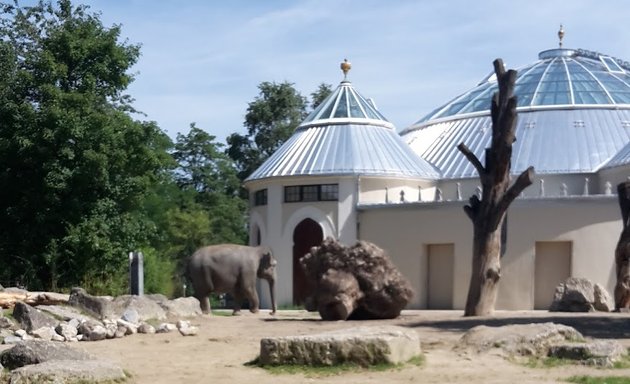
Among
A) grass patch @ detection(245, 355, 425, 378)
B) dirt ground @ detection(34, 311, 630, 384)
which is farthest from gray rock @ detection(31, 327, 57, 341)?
grass patch @ detection(245, 355, 425, 378)

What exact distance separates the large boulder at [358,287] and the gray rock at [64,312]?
15.0 ft

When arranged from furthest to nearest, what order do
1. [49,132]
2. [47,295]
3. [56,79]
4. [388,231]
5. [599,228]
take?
[388,231]
[599,228]
[56,79]
[49,132]
[47,295]

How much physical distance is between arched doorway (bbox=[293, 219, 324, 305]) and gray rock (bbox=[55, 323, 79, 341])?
21.7 metres

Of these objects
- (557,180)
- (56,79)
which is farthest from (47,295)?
(557,180)

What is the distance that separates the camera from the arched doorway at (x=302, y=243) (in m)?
37.6

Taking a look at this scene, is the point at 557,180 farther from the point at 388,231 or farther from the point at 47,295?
the point at 47,295

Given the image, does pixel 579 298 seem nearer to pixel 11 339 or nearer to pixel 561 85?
pixel 11 339

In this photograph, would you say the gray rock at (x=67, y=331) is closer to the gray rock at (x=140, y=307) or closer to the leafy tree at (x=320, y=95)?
the gray rock at (x=140, y=307)

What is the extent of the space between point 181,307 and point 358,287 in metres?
3.27

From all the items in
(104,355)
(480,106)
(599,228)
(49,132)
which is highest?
(480,106)

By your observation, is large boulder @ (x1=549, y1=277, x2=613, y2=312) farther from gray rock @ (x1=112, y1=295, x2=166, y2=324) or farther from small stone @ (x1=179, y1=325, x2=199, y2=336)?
small stone @ (x1=179, y1=325, x2=199, y2=336)

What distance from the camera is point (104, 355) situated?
14.0 meters

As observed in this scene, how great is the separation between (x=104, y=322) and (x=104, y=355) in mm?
2828

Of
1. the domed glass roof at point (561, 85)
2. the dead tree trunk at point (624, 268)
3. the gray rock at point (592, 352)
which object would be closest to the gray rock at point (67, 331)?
the gray rock at point (592, 352)
